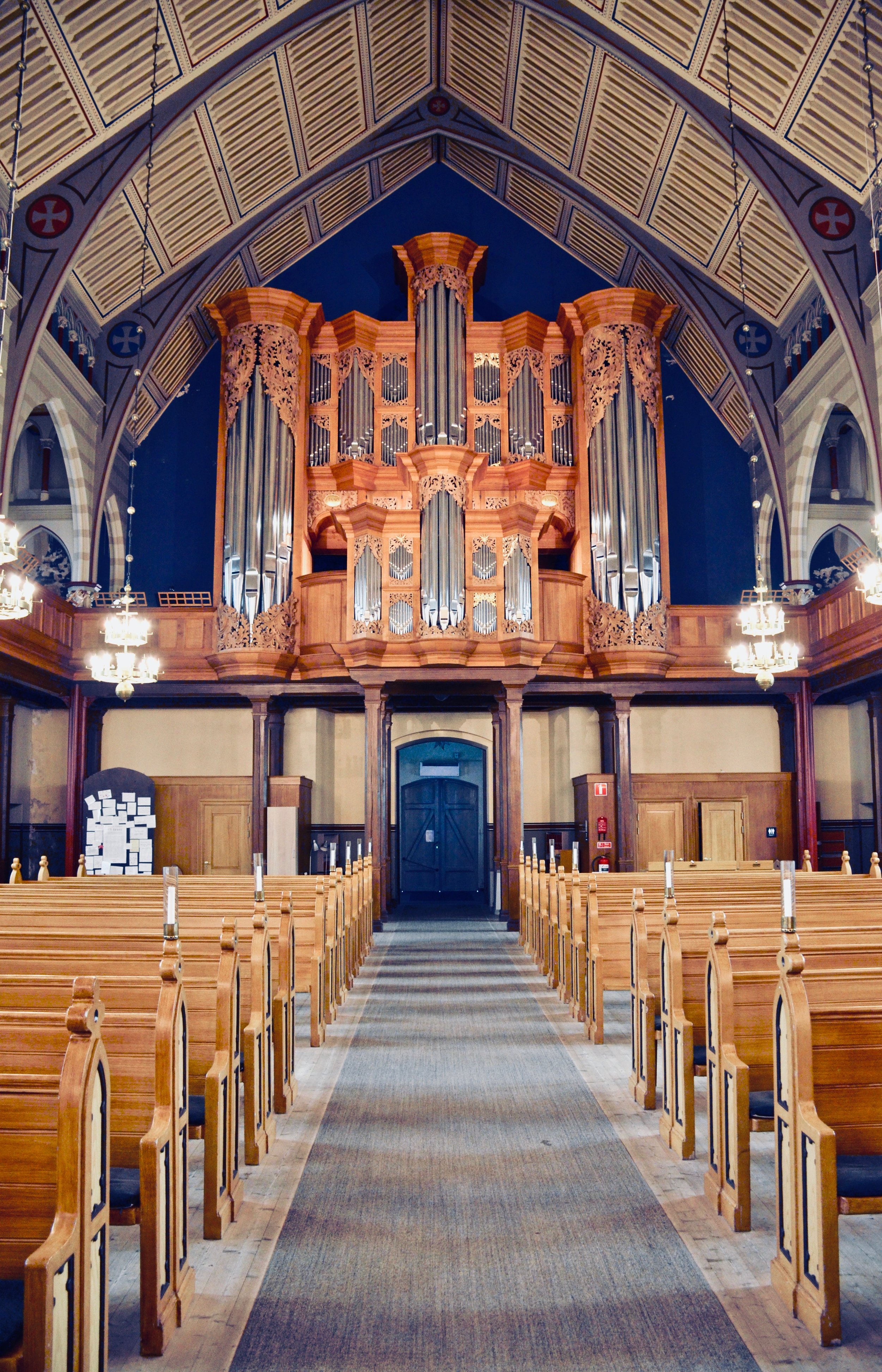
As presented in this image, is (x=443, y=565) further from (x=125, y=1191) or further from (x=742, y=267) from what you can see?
(x=125, y=1191)

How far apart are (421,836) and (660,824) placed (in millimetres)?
5218

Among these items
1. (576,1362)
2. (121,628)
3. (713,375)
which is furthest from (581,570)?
(576,1362)

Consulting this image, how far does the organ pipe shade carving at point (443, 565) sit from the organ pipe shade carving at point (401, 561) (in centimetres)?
17

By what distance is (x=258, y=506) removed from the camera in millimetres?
15133

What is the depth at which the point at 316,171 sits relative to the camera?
16.6m

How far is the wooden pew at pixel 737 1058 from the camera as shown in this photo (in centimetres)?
381

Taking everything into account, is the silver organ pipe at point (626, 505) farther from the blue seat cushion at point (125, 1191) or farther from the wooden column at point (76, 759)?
the blue seat cushion at point (125, 1191)

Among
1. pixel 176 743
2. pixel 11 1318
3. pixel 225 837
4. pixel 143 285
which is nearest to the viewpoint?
pixel 11 1318

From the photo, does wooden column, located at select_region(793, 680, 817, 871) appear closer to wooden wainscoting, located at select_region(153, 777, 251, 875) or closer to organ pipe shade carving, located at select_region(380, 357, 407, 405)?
organ pipe shade carving, located at select_region(380, 357, 407, 405)

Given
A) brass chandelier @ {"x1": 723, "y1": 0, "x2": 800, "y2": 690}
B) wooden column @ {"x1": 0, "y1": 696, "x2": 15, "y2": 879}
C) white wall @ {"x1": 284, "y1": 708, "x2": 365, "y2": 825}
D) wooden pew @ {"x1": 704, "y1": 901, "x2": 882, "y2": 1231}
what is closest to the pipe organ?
white wall @ {"x1": 284, "y1": 708, "x2": 365, "y2": 825}

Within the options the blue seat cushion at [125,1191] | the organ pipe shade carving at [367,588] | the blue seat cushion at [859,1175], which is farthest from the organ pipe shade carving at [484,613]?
the blue seat cushion at [125,1191]

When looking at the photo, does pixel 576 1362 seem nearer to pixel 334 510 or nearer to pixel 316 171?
pixel 334 510

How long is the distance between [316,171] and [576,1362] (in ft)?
56.4

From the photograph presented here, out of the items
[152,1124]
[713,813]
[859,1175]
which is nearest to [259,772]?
[713,813]
